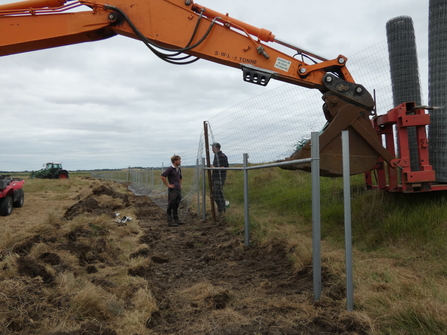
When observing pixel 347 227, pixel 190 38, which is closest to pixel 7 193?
pixel 190 38

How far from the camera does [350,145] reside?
4.94m

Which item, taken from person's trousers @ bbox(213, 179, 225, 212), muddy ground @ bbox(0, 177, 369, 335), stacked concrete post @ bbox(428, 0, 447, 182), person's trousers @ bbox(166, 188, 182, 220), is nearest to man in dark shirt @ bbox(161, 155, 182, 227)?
person's trousers @ bbox(166, 188, 182, 220)

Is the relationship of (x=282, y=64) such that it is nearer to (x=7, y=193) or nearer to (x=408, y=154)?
(x=408, y=154)

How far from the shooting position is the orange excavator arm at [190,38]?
527cm

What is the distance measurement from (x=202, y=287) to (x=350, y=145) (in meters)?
2.53

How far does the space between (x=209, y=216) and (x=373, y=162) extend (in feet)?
19.4

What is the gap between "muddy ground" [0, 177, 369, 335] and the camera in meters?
3.26

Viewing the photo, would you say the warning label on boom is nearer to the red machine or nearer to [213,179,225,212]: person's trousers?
the red machine

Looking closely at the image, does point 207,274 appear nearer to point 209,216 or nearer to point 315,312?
point 315,312

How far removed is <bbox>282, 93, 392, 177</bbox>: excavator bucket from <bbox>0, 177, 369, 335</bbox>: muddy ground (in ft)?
4.36

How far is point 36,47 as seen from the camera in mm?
5461

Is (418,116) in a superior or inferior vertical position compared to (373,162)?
superior

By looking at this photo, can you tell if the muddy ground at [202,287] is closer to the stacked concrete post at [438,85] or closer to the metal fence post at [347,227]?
the metal fence post at [347,227]

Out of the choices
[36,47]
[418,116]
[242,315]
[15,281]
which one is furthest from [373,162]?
[36,47]
